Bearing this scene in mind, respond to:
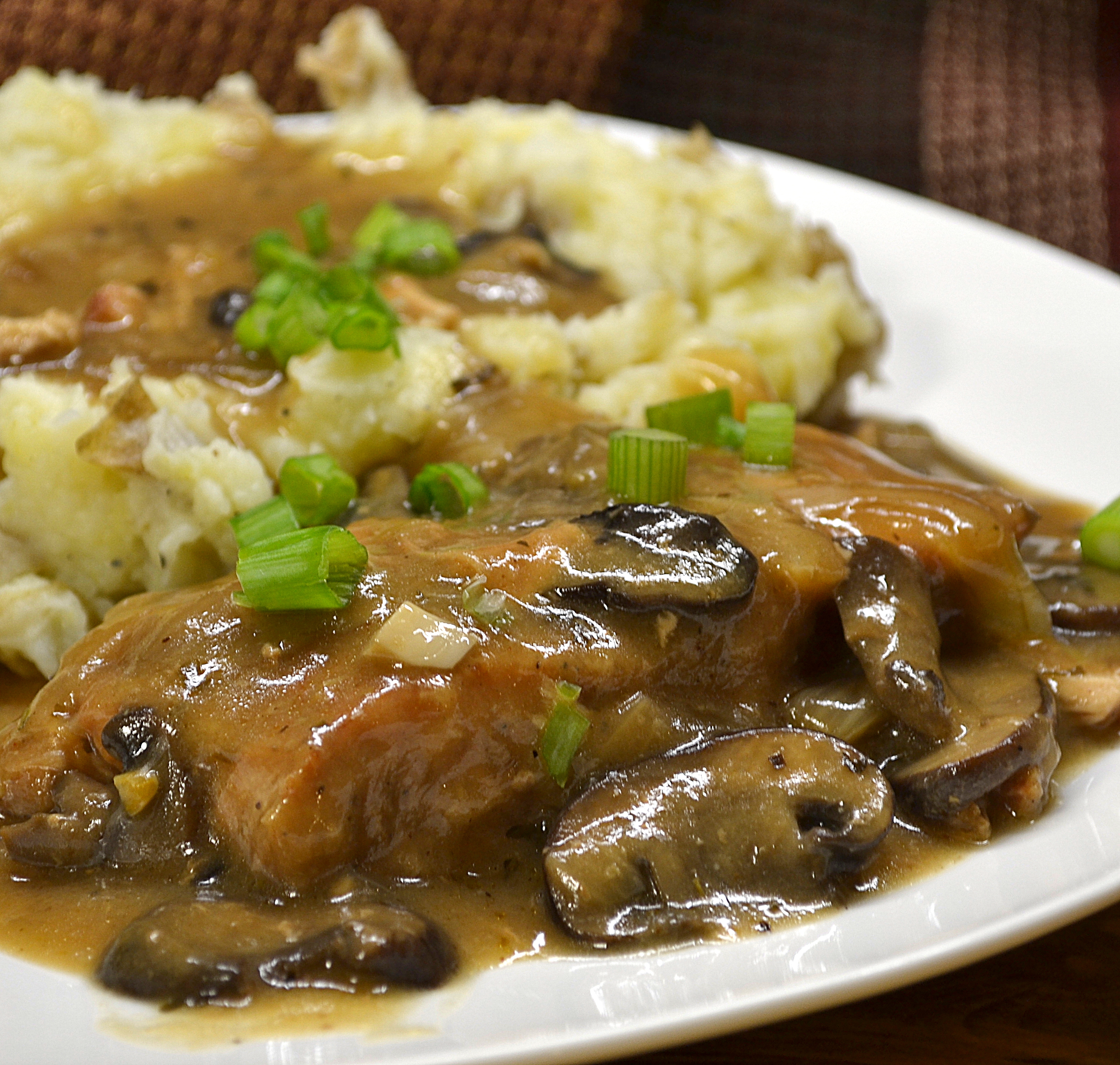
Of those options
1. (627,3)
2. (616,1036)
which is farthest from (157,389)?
(627,3)

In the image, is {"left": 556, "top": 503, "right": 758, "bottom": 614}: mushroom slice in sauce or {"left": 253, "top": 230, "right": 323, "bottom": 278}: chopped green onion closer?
{"left": 556, "top": 503, "right": 758, "bottom": 614}: mushroom slice in sauce

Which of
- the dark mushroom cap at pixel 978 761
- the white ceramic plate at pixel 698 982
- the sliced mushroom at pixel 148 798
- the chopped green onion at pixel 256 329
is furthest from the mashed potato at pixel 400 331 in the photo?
the dark mushroom cap at pixel 978 761

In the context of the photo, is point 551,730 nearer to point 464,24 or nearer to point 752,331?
point 752,331

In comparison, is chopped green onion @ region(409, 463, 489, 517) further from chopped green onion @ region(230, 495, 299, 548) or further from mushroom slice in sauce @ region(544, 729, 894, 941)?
mushroom slice in sauce @ region(544, 729, 894, 941)

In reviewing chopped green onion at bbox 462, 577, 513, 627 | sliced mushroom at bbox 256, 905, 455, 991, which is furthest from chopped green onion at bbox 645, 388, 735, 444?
sliced mushroom at bbox 256, 905, 455, 991

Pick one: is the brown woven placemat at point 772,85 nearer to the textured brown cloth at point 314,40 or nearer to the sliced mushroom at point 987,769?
the textured brown cloth at point 314,40
